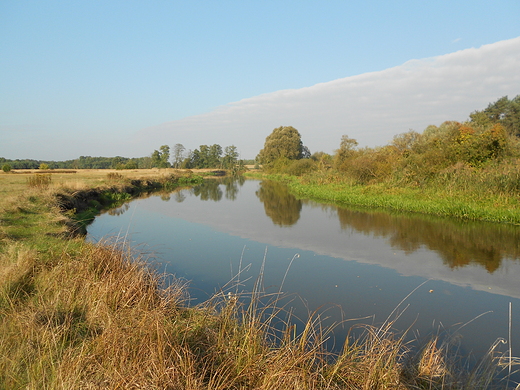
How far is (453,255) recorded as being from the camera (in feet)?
31.8

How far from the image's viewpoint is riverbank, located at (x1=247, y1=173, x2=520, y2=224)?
536 inches

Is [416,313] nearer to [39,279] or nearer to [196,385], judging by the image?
[196,385]

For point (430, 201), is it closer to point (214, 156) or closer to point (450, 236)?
point (450, 236)

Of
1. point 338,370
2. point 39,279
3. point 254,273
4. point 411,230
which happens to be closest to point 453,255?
point 411,230

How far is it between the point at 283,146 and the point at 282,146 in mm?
245

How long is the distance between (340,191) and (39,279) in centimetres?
2083

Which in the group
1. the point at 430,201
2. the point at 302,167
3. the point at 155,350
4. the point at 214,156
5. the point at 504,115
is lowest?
the point at 430,201

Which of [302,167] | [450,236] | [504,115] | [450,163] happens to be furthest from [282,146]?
[450,236]

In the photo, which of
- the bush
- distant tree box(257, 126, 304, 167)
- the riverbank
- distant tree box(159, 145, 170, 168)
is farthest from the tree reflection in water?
distant tree box(159, 145, 170, 168)

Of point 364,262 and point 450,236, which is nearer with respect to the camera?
point 364,262

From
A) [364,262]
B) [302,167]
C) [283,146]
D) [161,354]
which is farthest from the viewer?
[283,146]

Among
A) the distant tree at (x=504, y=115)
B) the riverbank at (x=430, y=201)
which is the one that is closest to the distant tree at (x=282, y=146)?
the distant tree at (x=504, y=115)

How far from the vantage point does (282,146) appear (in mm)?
60312

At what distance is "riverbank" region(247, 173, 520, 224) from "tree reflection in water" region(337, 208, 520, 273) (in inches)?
25.0
